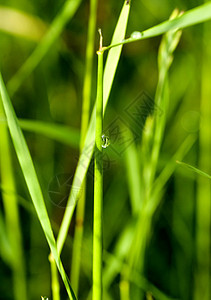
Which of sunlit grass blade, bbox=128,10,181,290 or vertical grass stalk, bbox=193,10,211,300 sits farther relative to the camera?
vertical grass stalk, bbox=193,10,211,300

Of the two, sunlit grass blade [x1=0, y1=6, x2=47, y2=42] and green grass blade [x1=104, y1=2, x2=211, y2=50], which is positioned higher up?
sunlit grass blade [x1=0, y1=6, x2=47, y2=42]

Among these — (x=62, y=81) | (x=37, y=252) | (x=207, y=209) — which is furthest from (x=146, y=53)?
(x=37, y=252)

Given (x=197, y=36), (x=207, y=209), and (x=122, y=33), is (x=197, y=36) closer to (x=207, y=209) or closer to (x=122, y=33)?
(x=207, y=209)

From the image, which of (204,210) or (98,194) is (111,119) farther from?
(98,194)

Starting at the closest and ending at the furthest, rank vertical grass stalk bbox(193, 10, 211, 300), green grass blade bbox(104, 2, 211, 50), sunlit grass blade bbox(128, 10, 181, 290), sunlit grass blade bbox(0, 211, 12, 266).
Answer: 1. green grass blade bbox(104, 2, 211, 50)
2. sunlit grass blade bbox(128, 10, 181, 290)
3. sunlit grass blade bbox(0, 211, 12, 266)
4. vertical grass stalk bbox(193, 10, 211, 300)

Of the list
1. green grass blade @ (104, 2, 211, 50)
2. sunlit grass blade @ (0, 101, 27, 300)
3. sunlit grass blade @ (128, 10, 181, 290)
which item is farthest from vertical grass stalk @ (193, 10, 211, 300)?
green grass blade @ (104, 2, 211, 50)

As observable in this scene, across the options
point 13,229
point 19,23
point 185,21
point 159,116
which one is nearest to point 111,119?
point 19,23

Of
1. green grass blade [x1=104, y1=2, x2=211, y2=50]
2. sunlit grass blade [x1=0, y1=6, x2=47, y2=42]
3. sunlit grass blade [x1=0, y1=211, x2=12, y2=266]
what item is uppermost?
sunlit grass blade [x1=0, y1=6, x2=47, y2=42]

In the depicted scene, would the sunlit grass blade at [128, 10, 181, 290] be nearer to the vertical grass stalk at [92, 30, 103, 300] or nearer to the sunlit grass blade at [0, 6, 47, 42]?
the vertical grass stalk at [92, 30, 103, 300]
